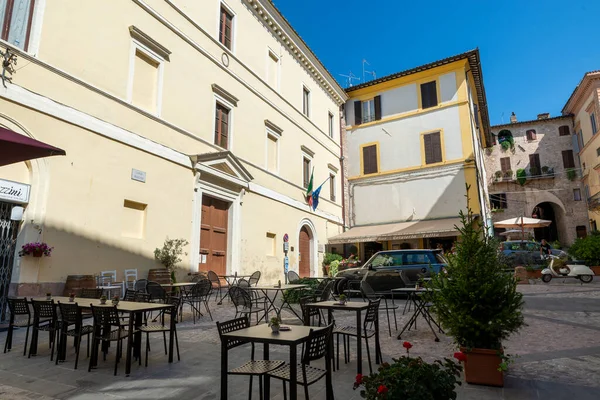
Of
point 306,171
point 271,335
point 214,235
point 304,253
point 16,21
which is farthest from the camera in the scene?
point 306,171

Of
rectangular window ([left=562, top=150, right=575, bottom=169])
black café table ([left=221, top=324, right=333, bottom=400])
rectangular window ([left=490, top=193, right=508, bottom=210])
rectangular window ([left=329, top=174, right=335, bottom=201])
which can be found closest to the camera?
black café table ([left=221, top=324, right=333, bottom=400])

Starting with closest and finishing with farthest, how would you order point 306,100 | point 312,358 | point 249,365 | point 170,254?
point 312,358 → point 249,365 → point 170,254 → point 306,100

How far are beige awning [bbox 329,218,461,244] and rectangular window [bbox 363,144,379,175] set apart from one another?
10.6ft

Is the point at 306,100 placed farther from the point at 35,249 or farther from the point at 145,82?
the point at 35,249

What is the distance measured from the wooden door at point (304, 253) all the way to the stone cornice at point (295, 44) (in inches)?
326

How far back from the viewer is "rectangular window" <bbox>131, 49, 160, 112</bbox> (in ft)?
32.9

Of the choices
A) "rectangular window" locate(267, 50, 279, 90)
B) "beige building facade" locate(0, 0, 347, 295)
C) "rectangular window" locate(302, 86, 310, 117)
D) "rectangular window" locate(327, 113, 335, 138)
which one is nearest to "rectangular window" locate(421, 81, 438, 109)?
"rectangular window" locate(327, 113, 335, 138)

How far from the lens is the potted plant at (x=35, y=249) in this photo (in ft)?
22.9

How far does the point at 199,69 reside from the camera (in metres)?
12.0

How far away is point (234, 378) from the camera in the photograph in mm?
3895

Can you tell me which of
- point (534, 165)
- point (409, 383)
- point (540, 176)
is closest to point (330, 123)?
point (409, 383)

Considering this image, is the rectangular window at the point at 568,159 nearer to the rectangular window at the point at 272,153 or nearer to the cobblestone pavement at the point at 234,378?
the rectangular window at the point at 272,153

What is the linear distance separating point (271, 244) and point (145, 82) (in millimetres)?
7607

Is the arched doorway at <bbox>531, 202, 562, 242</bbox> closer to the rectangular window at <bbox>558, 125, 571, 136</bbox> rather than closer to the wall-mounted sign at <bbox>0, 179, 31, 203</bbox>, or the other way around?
the rectangular window at <bbox>558, 125, 571, 136</bbox>
